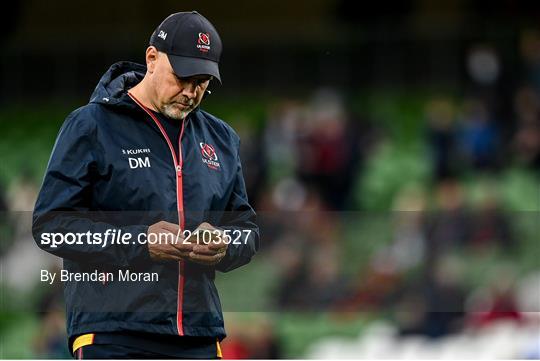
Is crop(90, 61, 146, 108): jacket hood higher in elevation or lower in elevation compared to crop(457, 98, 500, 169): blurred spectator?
higher

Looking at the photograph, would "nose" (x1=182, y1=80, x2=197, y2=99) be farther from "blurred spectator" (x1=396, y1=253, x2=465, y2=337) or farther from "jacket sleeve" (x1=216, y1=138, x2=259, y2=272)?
"blurred spectator" (x1=396, y1=253, x2=465, y2=337)

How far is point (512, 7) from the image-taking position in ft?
42.5

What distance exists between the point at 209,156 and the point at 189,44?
1.26 feet

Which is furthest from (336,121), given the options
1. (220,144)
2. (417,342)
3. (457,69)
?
(220,144)

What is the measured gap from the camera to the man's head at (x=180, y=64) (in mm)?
3980

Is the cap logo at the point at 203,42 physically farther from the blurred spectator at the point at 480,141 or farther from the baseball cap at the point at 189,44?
the blurred spectator at the point at 480,141

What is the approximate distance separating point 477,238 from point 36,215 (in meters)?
5.13

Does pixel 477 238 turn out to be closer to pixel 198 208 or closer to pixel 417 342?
pixel 417 342

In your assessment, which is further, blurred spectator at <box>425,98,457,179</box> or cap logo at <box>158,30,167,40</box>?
blurred spectator at <box>425,98,457,179</box>

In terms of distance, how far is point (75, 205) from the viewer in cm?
388

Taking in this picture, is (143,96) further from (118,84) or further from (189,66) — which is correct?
(189,66)

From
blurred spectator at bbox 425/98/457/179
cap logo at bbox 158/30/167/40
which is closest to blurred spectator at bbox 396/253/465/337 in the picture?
blurred spectator at bbox 425/98/457/179

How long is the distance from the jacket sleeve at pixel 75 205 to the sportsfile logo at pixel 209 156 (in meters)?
0.34

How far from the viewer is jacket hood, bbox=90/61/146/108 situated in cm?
401
